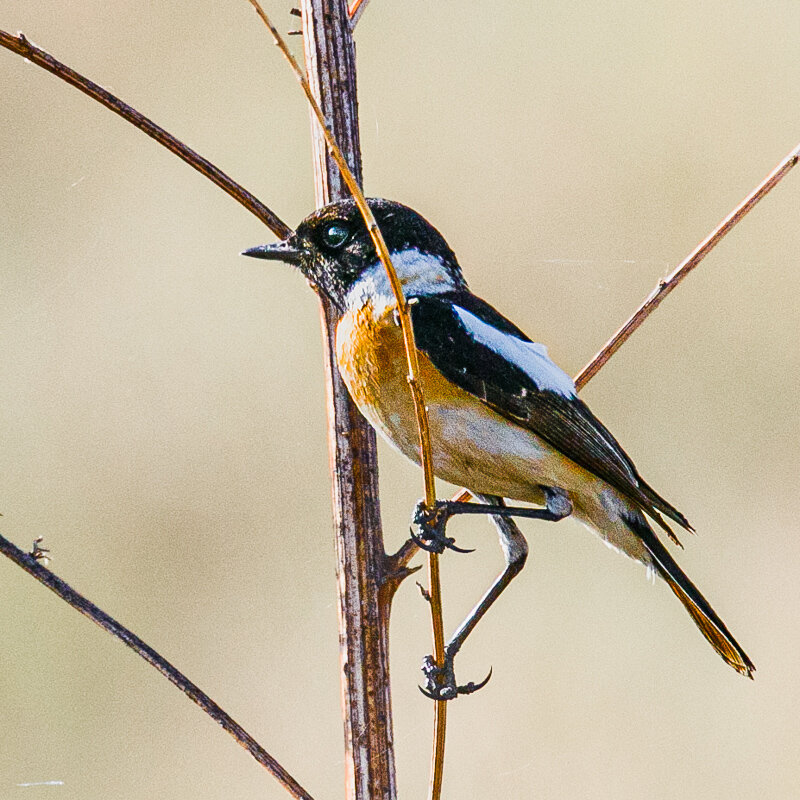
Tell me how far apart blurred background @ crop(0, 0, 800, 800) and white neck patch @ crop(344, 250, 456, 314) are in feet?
3.69

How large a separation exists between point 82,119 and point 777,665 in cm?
365

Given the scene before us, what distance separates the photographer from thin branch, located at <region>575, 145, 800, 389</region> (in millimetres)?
1669

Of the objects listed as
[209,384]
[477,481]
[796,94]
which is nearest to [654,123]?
[796,94]

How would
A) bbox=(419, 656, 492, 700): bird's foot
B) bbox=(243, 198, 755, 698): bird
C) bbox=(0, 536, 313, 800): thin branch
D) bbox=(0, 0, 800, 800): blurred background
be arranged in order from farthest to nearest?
bbox=(0, 0, 800, 800): blurred background → bbox=(243, 198, 755, 698): bird → bbox=(419, 656, 492, 700): bird's foot → bbox=(0, 536, 313, 800): thin branch

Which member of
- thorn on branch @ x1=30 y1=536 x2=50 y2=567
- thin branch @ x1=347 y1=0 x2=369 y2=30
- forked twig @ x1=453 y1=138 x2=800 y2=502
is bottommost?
thorn on branch @ x1=30 y1=536 x2=50 y2=567

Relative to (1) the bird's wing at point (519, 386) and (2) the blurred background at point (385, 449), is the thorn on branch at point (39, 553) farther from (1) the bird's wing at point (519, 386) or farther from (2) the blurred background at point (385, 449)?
(2) the blurred background at point (385, 449)

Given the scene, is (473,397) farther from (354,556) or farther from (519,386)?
(354,556)

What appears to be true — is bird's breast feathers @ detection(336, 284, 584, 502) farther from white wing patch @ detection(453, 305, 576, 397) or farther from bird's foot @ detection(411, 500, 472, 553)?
bird's foot @ detection(411, 500, 472, 553)

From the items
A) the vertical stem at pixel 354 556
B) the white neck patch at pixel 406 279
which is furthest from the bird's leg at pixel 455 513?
the white neck patch at pixel 406 279

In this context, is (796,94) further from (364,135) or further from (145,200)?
(145,200)

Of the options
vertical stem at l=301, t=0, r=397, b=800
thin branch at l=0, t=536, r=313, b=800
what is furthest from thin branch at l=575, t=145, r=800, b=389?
thin branch at l=0, t=536, r=313, b=800

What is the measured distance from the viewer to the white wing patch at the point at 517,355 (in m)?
2.12

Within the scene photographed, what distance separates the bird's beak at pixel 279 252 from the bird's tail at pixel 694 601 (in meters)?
0.86

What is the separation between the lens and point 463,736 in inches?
148
